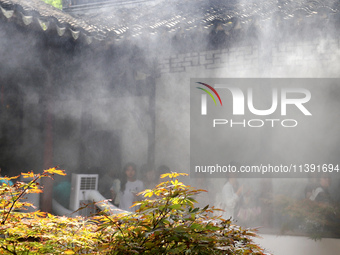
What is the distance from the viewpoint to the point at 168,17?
6789 mm

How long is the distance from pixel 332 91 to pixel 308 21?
1.70m

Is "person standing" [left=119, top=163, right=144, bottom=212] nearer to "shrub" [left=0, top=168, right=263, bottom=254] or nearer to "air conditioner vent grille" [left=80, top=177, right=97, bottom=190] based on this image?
"air conditioner vent grille" [left=80, top=177, right=97, bottom=190]

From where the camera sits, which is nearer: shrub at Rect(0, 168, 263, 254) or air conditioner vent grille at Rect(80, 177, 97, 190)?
shrub at Rect(0, 168, 263, 254)

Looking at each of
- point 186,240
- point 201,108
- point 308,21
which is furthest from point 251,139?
point 186,240

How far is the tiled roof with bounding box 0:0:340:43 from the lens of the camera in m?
5.50

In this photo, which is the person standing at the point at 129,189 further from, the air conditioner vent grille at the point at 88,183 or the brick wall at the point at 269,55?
the brick wall at the point at 269,55

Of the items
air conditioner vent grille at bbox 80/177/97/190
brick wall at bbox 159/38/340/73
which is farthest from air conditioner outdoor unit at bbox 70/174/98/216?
brick wall at bbox 159/38/340/73

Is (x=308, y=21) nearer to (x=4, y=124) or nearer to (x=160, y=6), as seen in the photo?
(x=160, y=6)

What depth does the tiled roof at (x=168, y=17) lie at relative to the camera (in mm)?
5504

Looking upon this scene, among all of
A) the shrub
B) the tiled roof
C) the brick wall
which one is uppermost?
the tiled roof

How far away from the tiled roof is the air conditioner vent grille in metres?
2.61

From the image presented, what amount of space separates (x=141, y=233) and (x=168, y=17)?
17.6 ft

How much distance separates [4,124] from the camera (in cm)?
834

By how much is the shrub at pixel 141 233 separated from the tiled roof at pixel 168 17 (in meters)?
3.65
